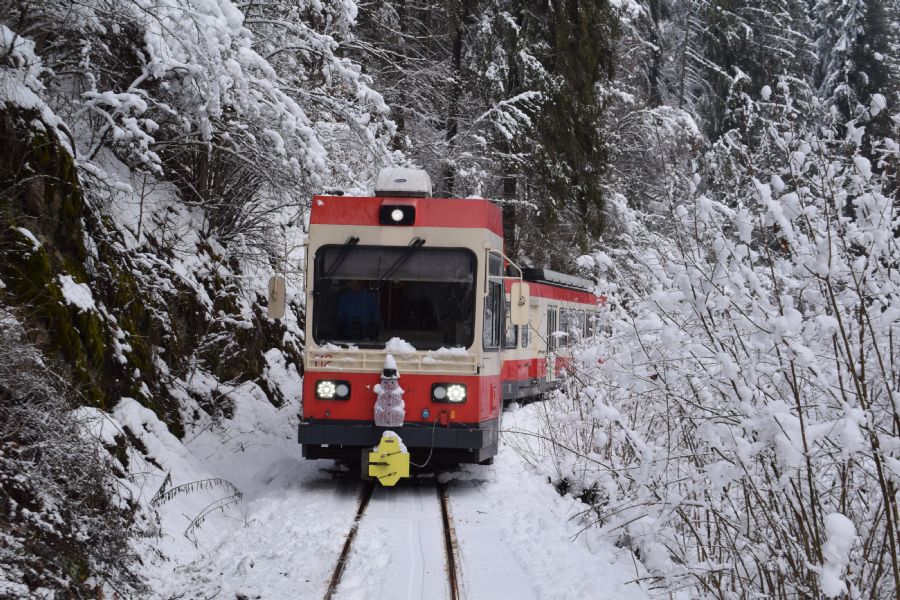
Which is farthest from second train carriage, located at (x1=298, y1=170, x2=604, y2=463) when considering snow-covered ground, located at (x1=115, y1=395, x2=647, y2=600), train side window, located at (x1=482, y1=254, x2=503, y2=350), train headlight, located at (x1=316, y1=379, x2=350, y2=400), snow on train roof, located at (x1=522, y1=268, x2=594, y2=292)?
snow on train roof, located at (x1=522, y1=268, x2=594, y2=292)

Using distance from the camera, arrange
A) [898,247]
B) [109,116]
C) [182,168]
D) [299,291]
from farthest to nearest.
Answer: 1. [299,291]
2. [182,168]
3. [109,116]
4. [898,247]

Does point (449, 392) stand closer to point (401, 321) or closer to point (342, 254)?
point (401, 321)

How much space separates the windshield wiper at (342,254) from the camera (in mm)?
10031

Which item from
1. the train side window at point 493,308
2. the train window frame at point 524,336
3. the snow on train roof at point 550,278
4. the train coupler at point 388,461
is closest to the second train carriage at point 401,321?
the train side window at point 493,308

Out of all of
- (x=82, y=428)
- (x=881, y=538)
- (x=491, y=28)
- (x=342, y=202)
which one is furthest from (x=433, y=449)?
(x=491, y=28)

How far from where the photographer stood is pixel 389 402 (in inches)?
383

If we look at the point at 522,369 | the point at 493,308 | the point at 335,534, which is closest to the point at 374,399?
the point at 493,308

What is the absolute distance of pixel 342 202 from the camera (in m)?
10.2

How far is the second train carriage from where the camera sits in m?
9.88

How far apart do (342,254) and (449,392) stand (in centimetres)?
192

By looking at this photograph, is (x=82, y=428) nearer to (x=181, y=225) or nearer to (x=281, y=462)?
(x=281, y=462)

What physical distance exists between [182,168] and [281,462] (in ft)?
16.9

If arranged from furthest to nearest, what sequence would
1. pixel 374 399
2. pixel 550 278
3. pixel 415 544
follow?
pixel 550 278 → pixel 374 399 → pixel 415 544

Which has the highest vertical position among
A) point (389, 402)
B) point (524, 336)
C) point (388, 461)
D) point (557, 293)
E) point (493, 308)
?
point (557, 293)
